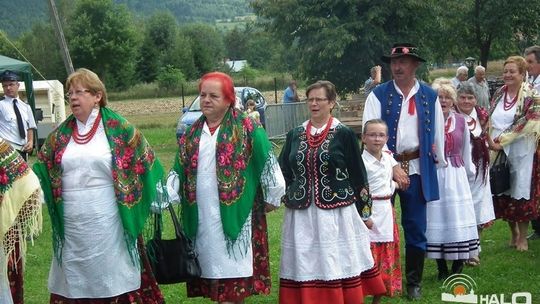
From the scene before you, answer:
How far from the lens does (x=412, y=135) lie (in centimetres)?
680

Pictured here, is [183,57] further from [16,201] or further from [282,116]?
[16,201]

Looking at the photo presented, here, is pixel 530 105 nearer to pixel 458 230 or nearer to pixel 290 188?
pixel 458 230

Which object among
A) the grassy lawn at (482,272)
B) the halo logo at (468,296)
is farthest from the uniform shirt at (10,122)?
the halo logo at (468,296)

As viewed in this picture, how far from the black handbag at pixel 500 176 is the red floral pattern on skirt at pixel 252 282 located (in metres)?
3.60

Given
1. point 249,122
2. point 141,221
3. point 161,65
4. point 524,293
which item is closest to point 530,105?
point 524,293

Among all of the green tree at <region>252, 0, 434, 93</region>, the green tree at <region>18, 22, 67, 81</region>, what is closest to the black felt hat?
the green tree at <region>252, 0, 434, 93</region>

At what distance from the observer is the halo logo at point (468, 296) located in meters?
6.80

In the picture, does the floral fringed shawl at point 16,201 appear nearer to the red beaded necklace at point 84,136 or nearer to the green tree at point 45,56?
the red beaded necklace at point 84,136

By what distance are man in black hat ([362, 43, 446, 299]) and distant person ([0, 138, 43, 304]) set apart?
2775 millimetres

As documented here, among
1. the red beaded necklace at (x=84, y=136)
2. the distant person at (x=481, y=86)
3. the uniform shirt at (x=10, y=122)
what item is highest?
the distant person at (x=481, y=86)

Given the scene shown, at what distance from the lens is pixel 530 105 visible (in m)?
8.33

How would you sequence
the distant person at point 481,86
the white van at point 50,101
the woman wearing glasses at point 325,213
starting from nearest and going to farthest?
the woman wearing glasses at point 325,213 → the distant person at point 481,86 → the white van at point 50,101

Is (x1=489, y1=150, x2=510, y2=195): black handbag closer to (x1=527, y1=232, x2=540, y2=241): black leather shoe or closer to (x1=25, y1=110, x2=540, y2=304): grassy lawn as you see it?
(x1=25, y1=110, x2=540, y2=304): grassy lawn

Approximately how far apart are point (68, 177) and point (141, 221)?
0.53 m
